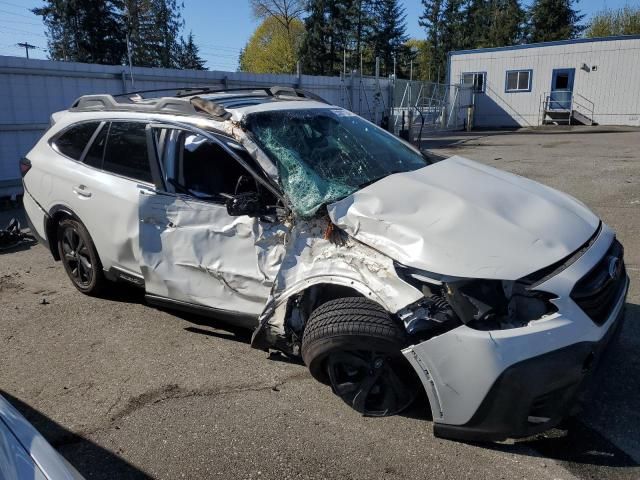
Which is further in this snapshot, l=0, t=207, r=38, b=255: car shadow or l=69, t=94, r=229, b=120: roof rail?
l=0, t=207, r=38, b=255: car shadow

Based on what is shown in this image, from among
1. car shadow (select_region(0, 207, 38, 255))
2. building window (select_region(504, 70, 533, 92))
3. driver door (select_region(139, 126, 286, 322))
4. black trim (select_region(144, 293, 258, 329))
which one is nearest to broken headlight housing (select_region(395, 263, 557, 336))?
driver door (select_region(139, 126, 286, 322))

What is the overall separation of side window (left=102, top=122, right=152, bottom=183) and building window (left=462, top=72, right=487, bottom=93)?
29426 mm

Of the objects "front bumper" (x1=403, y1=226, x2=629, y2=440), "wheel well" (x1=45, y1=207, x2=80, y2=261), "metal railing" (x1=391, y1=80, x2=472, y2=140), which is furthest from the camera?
"metal railing" (x1=391, y1=80, x2=472, y2=140)

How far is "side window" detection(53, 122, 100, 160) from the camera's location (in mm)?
4594

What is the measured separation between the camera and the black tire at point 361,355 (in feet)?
9.03

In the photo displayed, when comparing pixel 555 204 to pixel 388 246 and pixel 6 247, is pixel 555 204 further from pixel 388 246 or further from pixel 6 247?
pixel 6 247

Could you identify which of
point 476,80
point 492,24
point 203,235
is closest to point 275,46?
point 492,24

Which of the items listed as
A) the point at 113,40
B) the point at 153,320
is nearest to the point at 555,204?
the point at 153,320

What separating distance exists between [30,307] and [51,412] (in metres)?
1.92

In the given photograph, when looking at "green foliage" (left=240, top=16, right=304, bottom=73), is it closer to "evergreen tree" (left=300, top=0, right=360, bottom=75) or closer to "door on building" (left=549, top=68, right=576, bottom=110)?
"evergreen tree" (left=300, top=0, right=360, bottom=75)

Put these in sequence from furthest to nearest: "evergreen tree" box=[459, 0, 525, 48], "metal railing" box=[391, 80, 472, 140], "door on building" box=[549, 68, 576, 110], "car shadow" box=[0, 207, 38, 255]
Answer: "evergreen tree" box=[459, 0, 525, 48] → "door on building" box=[549, 68, 576, 110] → "metal railing" box=[391, 80, 472, 140] → "car shadow" box=[0, 207, 38, 255]

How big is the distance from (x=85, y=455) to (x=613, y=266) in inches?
118

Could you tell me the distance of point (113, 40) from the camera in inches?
1652

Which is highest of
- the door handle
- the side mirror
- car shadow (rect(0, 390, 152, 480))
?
the side mirror
